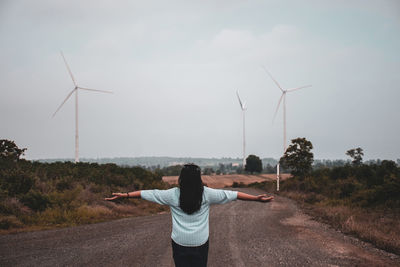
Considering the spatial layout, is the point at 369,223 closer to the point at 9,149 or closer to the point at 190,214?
the point at 190,214

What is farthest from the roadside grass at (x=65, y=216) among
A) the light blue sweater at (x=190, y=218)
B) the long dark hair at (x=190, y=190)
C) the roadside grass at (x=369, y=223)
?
the roadside grass at (x=369, y=223)

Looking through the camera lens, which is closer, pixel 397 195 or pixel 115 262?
pixel 115 262

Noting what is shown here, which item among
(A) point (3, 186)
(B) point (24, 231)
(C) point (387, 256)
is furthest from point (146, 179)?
(C) point (387, 256)

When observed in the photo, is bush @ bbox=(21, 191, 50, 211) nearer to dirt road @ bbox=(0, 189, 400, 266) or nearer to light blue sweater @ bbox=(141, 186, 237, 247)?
dirt road @ bbox=(0, 189, 400, 266)

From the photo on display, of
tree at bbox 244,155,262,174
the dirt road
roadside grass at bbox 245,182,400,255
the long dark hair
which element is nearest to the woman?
the long dark hair

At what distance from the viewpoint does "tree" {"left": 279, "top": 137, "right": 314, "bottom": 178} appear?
31359 millimetres

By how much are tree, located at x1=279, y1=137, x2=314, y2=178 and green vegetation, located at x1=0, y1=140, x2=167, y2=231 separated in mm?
18274

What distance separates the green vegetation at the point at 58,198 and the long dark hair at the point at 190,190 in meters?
9.53

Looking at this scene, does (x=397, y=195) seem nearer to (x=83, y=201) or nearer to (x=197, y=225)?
(x=197, y=225)

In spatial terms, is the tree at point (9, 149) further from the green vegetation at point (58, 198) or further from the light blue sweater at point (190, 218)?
the light blue sweater at point (190, 218)

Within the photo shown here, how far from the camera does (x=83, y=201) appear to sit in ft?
48.1

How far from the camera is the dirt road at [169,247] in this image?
679 centimetres

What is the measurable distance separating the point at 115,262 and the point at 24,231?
525 centimetres

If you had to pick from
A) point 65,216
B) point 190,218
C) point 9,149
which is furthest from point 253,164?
point 190,218
